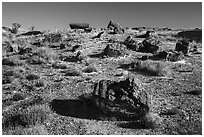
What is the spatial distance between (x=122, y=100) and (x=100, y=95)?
1052mm

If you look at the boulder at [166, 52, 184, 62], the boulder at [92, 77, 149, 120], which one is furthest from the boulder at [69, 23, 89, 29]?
the boulder at [92, 77, 149, 120]

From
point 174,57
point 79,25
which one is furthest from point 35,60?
point 79,25

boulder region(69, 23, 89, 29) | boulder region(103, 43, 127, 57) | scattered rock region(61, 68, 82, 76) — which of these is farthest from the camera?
boulder region(69, 23, 89, 29)

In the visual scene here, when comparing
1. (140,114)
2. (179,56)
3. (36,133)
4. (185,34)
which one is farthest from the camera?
(185,34)

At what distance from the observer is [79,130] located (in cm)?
1230

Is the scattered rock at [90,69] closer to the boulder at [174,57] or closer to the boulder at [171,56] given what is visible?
the boulder at [171,56]

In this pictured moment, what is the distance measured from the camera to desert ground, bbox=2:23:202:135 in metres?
12.6

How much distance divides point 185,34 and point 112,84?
31531 millimetres

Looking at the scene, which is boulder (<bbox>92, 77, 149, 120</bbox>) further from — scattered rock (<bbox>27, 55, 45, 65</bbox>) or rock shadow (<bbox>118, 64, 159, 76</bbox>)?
scattered rock (<bbox>27, 55, 45, 65</bbox>)

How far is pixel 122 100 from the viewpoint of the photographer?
1380 cm

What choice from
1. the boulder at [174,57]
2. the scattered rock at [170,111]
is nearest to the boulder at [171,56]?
the boulder at [174,57]

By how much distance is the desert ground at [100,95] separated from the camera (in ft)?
41.2

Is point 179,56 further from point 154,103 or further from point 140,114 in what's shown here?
point 140,114

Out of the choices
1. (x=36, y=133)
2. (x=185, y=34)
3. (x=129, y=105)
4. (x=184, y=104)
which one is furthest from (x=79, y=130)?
(x=185, y=34)
